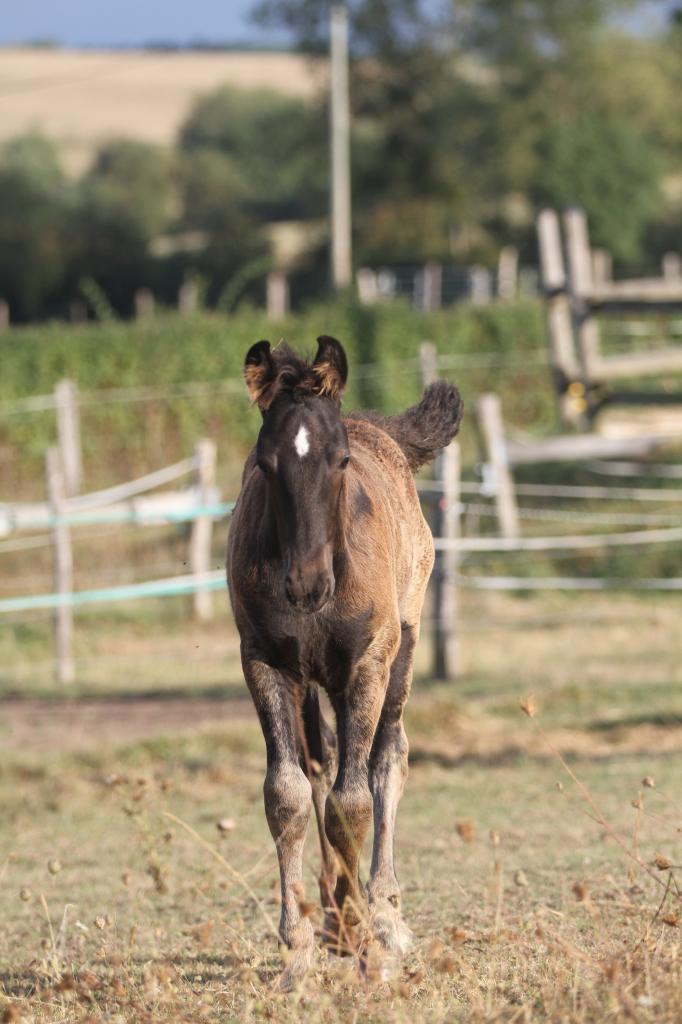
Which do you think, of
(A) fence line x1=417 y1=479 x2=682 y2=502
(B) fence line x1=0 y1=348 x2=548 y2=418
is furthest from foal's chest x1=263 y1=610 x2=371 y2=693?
(B) fence line x1=0 y1=348 x2=548 y2=418

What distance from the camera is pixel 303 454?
4883mm

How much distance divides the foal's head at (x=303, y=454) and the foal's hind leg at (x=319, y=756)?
0.95 meters

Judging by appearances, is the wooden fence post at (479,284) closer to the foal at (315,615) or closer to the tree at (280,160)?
the tree at (280,160)

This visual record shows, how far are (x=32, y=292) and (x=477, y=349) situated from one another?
24.5 metres

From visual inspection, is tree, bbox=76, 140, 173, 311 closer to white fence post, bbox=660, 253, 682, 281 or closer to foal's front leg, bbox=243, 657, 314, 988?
white fence post, bbox=660, 253, 682, 281

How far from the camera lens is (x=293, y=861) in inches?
210

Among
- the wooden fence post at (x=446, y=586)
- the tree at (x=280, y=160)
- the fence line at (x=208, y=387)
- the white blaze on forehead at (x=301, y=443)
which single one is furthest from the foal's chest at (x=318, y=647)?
the tree at (x=280, y=160)

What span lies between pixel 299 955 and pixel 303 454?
5.41ft

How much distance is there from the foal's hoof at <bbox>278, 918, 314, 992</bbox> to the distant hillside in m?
74.3

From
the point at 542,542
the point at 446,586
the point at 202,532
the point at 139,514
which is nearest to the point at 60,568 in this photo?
the point at 139,514

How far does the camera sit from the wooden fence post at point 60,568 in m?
13.9

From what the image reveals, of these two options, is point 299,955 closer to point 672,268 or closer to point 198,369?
point 198,369

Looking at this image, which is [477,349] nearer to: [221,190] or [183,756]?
[183,756]

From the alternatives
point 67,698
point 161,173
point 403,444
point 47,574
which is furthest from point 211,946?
point 161,173
